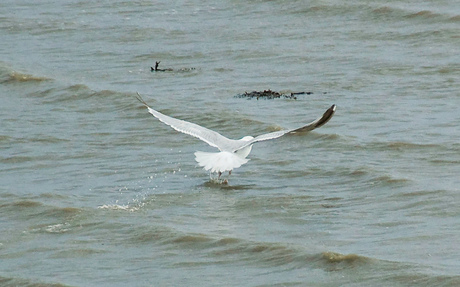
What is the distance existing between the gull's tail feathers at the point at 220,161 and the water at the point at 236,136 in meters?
0.36

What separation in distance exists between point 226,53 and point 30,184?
26.6ft

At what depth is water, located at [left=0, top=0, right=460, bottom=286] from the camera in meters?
8.34

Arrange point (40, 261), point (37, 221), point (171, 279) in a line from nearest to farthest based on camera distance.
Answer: point (171, 279) < point (40, 261) < point (37, 221)

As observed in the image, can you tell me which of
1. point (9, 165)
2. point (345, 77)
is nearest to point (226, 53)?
point (345, 77)

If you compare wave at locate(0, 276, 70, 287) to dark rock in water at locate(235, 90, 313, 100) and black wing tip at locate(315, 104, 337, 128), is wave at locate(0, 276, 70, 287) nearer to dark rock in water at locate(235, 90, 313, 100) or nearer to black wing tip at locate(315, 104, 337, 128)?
black wing tip at locate(315, 104, 337, 128)

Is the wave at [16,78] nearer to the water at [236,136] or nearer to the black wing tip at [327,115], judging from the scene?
the water at [236,136]

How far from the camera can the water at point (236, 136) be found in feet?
27.3

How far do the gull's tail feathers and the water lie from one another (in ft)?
1.20

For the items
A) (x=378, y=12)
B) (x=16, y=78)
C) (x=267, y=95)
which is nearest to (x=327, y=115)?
(x=267, y=95)

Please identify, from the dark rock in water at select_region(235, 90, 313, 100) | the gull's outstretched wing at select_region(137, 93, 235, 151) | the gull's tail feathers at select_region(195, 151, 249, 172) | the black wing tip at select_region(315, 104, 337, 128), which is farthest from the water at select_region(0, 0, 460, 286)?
the black wing tip at select_region(315, 104, 337, 128)

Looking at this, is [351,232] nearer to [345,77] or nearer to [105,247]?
[105,247]

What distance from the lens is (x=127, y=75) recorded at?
1788 centimetres

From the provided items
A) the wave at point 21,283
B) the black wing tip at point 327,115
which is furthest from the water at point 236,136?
the black wing tip at point 327,115

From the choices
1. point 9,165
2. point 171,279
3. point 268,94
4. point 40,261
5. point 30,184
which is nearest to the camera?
point 171,279
